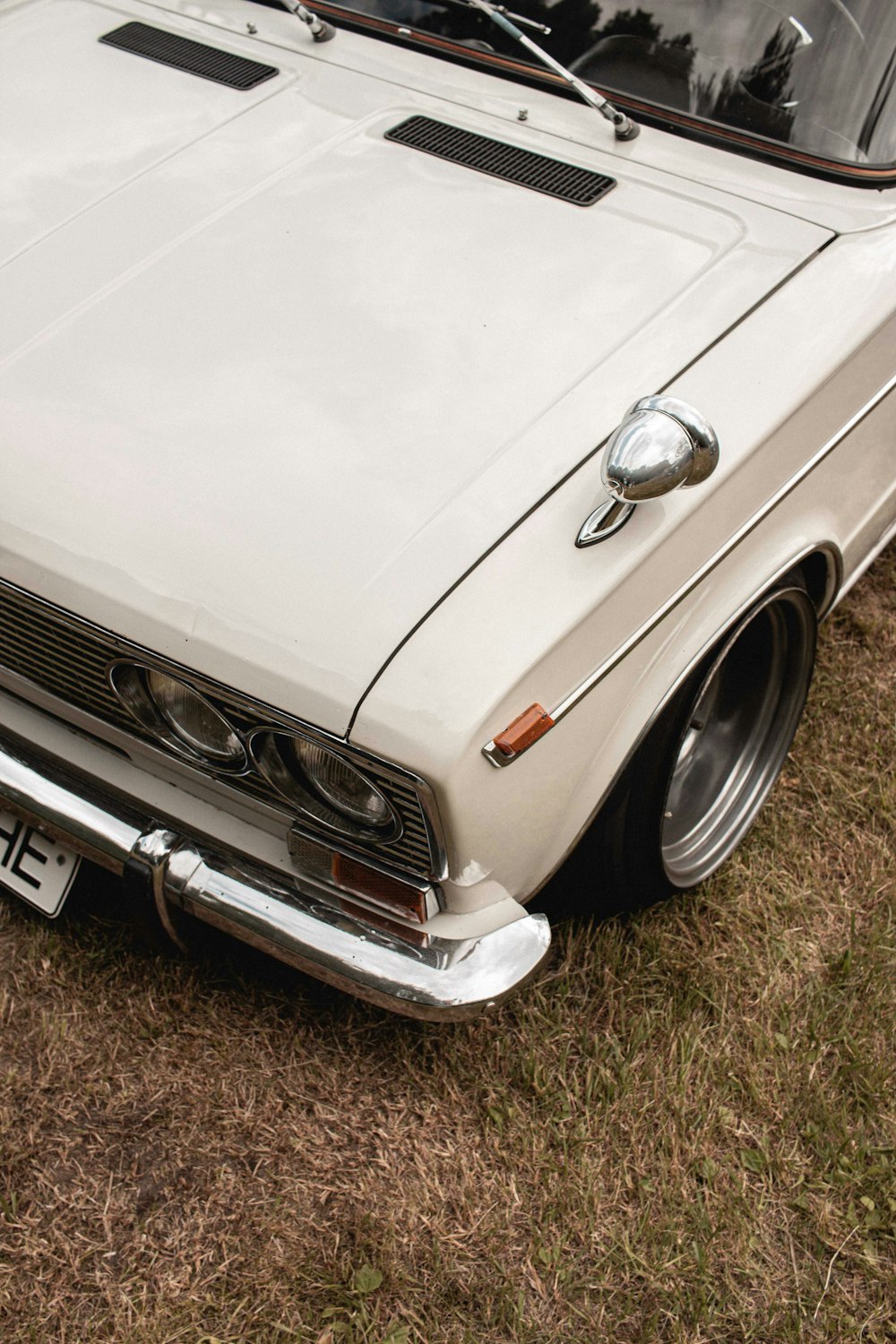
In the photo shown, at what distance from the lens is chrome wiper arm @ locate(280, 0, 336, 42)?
280cm

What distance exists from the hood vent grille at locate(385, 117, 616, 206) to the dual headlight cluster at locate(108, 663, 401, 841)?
1281 mm

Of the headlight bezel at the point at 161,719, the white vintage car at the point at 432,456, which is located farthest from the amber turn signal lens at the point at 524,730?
the headlight bezel at the point at 161,719

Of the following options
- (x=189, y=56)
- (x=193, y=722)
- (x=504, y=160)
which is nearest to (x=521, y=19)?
(x=504, y=160)

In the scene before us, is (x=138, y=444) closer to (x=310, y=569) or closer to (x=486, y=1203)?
(x=310, y=569)

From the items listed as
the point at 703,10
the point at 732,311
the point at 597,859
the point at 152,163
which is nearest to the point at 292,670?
the point at 597,859

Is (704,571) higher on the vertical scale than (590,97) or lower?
lower

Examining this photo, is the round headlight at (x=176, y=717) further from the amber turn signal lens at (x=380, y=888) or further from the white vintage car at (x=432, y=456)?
the amber turn signal lens at (x=380, y=888)

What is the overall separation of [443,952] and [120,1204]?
80 centimetres

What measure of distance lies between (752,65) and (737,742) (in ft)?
4.73

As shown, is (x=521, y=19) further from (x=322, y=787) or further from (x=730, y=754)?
(x=322, y=787)

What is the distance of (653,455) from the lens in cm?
176

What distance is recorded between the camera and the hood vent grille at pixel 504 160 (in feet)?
7.92

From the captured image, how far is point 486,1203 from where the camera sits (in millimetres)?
2146

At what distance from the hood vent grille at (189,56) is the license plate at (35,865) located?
1.68 metres
